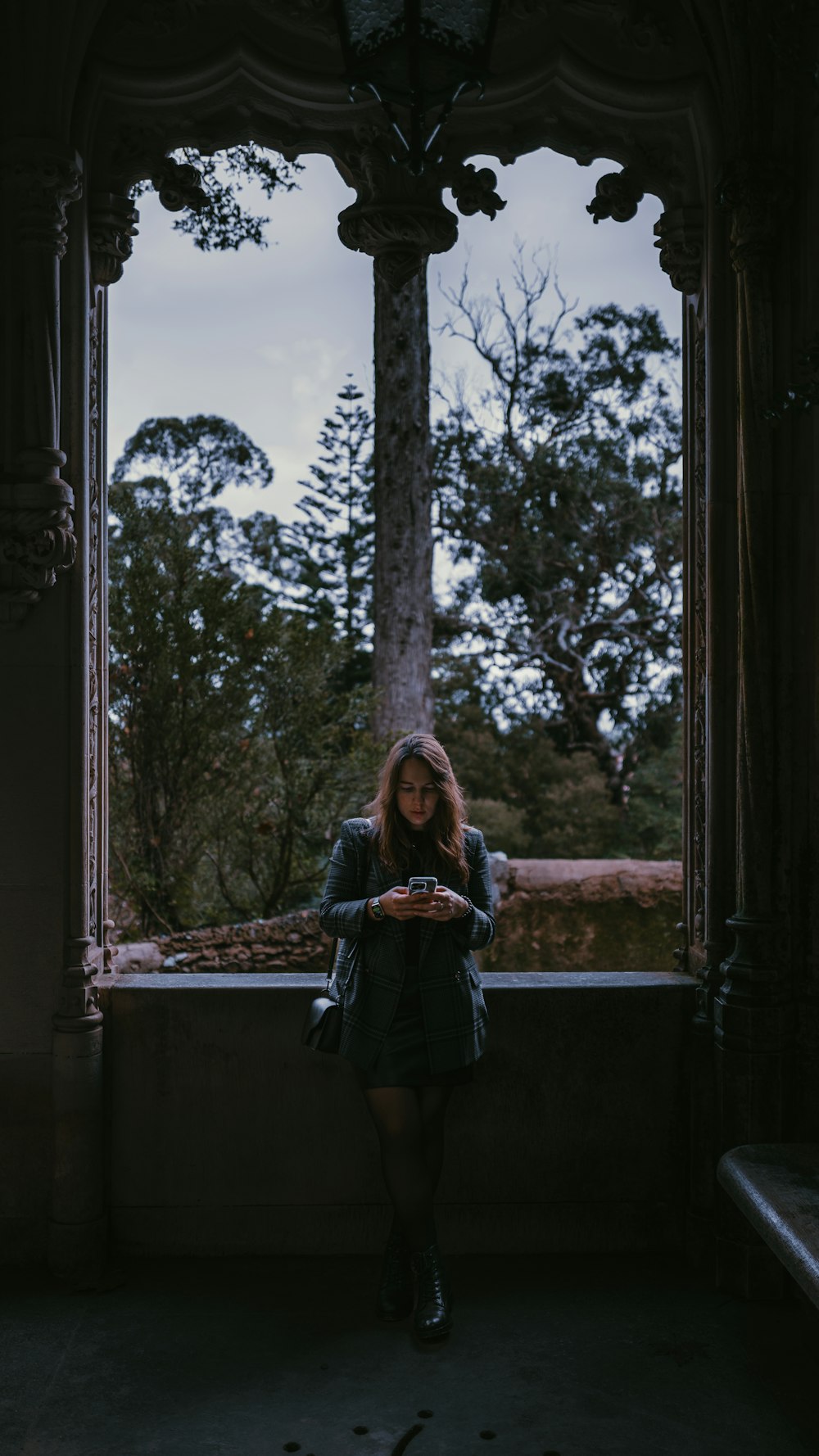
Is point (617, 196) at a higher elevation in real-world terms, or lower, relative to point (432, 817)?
higher

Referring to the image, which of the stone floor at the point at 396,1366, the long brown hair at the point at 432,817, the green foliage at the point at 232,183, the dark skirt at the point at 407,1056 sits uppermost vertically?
the green foliage at the point at 232,183

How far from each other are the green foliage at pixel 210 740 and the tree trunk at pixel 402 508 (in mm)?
1367

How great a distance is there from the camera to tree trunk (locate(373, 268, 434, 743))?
7637mm

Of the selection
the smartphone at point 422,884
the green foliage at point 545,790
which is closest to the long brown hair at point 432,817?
the smartphone at point 422,884

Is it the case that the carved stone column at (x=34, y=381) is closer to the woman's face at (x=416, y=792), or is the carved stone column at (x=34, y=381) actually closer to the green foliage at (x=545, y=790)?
the woman's face at (x=416, y=792)

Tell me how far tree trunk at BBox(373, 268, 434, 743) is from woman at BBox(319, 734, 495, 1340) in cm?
455

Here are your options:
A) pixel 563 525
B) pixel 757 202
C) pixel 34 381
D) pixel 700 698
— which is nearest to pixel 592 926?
pixel 700 698

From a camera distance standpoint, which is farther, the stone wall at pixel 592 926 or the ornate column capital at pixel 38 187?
the stone wall at pixel 592 926

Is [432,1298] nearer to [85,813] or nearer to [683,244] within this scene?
[85,813]

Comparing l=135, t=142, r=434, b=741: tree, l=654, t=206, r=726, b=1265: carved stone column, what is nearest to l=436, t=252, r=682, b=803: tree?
l=135, t=142, r=434, b=741: tree

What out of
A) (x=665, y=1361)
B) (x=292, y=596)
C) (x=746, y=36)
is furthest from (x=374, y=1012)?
(x=292, y=596)

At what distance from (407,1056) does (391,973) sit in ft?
0.67

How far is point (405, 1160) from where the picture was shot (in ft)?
9.43

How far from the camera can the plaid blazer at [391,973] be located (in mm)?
2896
